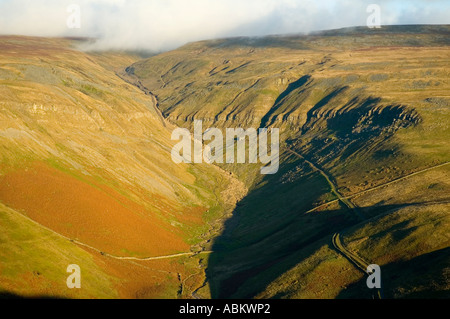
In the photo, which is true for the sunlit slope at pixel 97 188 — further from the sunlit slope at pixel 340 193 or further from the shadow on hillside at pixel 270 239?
the sunlit slope at pixel 340 193

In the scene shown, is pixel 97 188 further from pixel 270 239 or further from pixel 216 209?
pixel 216 209

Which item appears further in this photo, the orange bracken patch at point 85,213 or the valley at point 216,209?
the orange bracken patch at point 85,213

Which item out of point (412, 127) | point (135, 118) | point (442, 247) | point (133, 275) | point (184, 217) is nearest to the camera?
point (442, 247)

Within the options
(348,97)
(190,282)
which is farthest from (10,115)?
(348,97)

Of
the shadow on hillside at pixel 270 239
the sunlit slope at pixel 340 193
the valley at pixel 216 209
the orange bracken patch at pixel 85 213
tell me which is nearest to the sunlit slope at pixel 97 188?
the orange bracken patch at pixel 85 213

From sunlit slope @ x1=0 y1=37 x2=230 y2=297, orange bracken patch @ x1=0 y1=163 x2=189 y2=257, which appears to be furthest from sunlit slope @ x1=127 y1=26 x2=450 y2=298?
orange bracken patch @ x1=0 y1=163 x2=189 y2=257

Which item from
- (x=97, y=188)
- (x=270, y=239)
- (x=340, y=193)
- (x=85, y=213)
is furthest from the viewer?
(x=340, y=193)

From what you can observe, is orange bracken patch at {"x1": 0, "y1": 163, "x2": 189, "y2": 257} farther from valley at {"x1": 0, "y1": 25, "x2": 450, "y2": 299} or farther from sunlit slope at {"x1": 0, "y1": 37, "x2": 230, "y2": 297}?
valley at {"x1": 0, "y1": 25, "x2": 450, "y2": 299}

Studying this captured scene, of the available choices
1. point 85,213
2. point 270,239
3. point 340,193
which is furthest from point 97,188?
point 340,193
